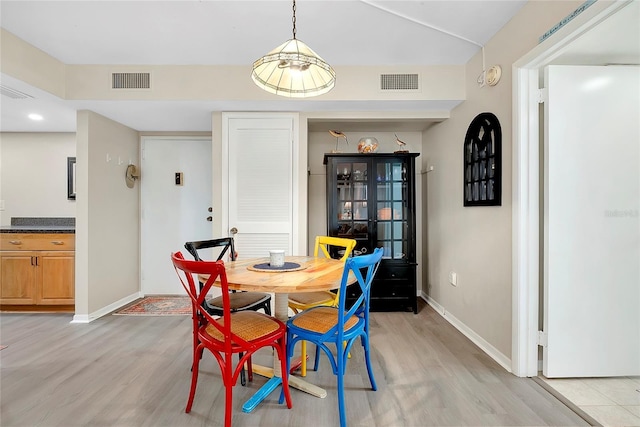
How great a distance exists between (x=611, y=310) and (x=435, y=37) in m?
2.25

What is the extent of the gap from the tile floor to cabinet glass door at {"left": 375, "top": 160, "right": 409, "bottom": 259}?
1.65 m

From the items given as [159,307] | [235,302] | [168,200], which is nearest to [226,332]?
[235,302]

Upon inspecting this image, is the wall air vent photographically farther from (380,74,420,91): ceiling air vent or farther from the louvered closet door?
(380,74,420,91): ceiling air vent

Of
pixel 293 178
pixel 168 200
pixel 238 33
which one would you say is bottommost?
pixel 168 200

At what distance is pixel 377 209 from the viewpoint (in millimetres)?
3311

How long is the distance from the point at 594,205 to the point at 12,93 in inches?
182

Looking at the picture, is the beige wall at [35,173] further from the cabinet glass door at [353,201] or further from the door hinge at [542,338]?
the door hinge at [542,338]

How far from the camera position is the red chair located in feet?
4.71

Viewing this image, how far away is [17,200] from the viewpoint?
3.93m

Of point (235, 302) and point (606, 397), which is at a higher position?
point (235, 302)

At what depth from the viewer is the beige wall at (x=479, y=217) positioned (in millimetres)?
2088

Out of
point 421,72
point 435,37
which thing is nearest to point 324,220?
point 421,72

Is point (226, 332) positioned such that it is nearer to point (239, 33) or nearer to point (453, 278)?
point (239, 33)

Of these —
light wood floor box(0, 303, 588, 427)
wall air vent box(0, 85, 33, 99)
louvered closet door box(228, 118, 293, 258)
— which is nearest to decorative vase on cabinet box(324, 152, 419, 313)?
louvered closet door box(228, 118, 293, 258)
